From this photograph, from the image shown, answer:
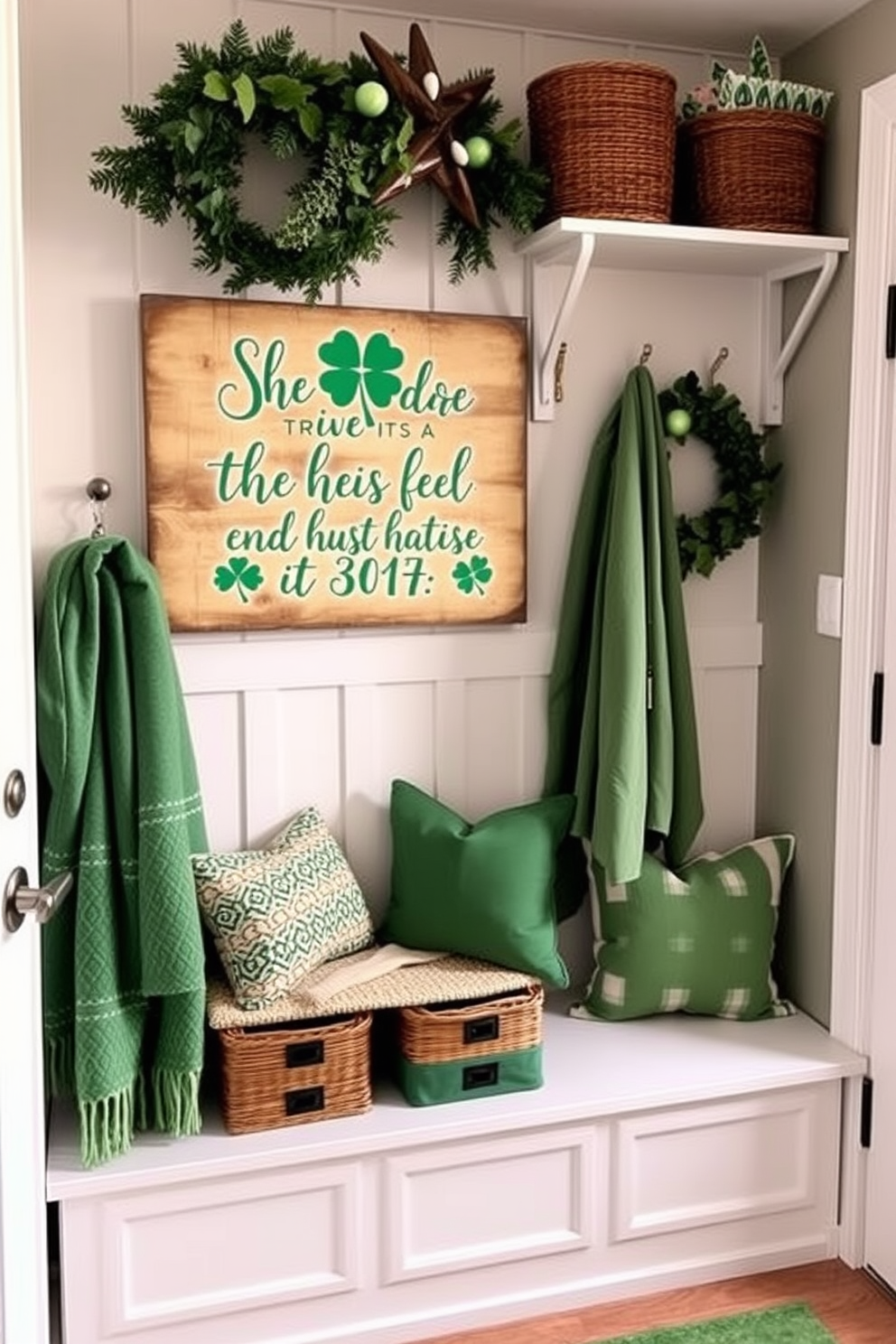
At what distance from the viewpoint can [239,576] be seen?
241 cm

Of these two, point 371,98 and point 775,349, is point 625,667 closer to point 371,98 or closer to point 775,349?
point 775,349

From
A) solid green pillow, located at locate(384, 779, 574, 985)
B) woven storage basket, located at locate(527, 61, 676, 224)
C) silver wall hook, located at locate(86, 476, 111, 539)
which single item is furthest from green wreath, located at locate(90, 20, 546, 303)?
solid green pillow, located at locate(384, 779, 574, 985)

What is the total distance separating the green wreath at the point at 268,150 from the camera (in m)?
2.20

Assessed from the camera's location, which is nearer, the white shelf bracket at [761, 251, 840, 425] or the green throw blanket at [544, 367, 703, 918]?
the green throw blanket at [544, 367, 703, 918]

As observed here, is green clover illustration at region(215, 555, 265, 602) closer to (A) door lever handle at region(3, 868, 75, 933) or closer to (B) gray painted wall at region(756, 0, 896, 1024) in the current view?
(A) door lever handle at region(3, 868, 75, 933)

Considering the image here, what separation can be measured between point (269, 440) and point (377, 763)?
619 mm

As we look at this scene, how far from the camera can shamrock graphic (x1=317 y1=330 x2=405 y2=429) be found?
243cm

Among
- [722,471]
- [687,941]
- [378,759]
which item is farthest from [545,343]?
[687,941]

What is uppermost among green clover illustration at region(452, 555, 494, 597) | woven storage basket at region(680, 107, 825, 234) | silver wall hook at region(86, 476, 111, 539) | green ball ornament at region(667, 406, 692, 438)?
woven storage basket at region(680, 107, 825, 234)

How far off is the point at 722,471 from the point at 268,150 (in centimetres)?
103

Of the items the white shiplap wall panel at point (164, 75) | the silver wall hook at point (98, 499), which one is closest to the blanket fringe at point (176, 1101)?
the silver wall hook at point (98, 499)

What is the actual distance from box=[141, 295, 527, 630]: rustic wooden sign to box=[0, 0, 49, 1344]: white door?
0.56 metres

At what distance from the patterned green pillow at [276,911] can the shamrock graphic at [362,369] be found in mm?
786

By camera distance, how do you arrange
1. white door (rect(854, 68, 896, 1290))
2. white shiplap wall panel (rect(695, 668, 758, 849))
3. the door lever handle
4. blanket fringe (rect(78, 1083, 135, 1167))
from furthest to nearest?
white shiplap wall panel (rect(695, 668, 758, 849)) < white door (rect(854, 68, 896, 1290)) < blanket fringe (rect(78, 1083, 135, 1167)) < the door lever handle
